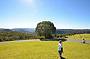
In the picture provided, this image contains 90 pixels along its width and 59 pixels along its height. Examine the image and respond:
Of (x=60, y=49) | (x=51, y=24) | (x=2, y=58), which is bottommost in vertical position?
(x=2, y=58)

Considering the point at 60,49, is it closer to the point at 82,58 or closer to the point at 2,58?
the point at 82,58

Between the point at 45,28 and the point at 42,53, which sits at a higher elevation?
the point at 45,28

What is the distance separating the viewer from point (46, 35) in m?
74.2

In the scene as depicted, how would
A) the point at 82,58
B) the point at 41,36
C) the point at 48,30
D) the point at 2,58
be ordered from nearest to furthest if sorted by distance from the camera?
1. the point at 82,58
2. the point at 2,58
3. the point at 48,30
4. the point at 41,36

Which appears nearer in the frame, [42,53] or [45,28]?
[42,53]

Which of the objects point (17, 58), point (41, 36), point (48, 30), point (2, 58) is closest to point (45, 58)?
point (17, 58)

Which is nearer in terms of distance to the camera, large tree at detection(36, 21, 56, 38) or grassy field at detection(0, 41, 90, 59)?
grassy field at detection(0, 41, 90, 59)

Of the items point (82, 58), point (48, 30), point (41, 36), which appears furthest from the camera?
point (41, 36)

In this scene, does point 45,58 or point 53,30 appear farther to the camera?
point 53,30

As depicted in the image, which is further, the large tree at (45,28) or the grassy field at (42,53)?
the large tree at (45,28)

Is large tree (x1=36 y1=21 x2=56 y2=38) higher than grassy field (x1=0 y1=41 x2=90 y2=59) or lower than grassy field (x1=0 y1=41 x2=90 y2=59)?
higher

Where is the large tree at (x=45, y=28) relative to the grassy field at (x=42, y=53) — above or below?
above

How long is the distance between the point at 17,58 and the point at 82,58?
7.49m

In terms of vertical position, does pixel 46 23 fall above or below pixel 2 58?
above
